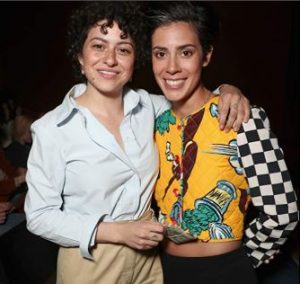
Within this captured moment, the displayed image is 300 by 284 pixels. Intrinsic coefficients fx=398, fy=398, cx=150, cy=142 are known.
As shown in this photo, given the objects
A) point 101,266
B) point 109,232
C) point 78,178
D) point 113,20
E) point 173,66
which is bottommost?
point 101,266

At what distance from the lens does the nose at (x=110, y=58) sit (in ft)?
3.81

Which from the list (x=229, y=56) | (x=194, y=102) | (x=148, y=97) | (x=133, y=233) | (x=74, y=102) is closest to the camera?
(x=133, y=233)

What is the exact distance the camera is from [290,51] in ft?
11.0

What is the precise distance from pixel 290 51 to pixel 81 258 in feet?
9.21

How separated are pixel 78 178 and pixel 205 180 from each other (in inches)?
14.9

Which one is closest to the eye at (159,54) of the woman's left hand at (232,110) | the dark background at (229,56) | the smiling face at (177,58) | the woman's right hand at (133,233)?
the smiling face at (177,58)

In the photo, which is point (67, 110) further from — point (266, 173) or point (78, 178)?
point (266, 173)

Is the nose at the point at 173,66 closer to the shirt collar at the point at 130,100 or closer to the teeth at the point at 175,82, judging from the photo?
the teeth at the point at 175,82

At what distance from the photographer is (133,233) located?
1.08m

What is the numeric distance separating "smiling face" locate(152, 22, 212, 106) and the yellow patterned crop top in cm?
9

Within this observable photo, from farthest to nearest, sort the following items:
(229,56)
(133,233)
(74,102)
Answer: (229,56)
(74,102)
(133,233)

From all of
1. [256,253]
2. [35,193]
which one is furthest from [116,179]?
[256,253]

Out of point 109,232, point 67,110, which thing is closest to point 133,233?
point 109,232

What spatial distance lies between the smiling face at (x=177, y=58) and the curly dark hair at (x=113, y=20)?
0.16ft
